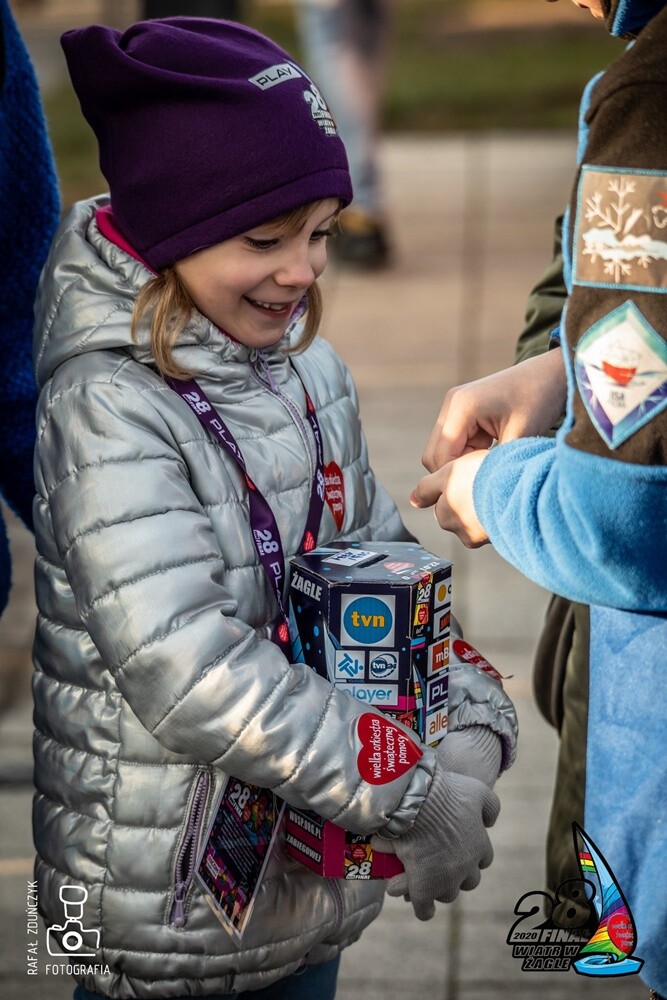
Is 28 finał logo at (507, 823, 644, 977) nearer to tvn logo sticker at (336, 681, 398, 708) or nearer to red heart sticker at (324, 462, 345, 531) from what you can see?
tvn logo sticker at (336, 681, 398, 708)

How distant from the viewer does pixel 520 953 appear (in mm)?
2779

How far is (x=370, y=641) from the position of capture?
2111 mm

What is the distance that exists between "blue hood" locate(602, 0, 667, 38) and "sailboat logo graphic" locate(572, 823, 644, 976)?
1.06 meters

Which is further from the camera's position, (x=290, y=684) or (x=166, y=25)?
(x=166, y=25)

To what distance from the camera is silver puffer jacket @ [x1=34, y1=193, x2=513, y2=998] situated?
2.05m

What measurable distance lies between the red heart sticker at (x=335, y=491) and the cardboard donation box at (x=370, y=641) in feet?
0.60

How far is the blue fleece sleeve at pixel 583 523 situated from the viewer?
160cm

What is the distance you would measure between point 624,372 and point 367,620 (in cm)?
66

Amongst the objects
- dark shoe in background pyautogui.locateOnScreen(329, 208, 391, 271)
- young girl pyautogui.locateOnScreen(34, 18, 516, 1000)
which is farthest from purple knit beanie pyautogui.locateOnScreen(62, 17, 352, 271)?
dark shoe in background pyautogui.locateOnScreen(329, 208, 391, 271)

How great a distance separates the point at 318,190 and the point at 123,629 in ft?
2.40

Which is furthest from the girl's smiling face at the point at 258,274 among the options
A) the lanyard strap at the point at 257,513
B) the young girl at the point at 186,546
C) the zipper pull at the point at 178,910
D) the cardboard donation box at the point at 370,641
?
the zipper pull at the point at 178,910

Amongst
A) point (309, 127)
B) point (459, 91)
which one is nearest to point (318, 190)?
point (309, 127)

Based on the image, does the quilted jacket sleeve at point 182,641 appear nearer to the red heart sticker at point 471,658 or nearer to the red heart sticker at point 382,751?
the red heart sticker at point 382,751

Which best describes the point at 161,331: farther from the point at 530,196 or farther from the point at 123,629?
the point at 530,196
